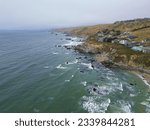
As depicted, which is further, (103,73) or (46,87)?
(103,73)

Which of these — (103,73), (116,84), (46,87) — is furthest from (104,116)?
(103,73)

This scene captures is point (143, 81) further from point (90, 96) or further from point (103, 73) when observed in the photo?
point (90, 96)

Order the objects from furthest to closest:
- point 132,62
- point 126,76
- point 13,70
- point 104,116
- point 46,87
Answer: point 132,62 → point 13,70 → point 126,76 → point 46,87 → point 104,116

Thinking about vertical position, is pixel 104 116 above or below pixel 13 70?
above

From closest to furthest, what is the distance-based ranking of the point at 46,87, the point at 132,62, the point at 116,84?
the point at 46,87 → the point at 116,84 → the point at 132,62

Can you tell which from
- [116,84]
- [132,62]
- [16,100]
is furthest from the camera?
[132,62]

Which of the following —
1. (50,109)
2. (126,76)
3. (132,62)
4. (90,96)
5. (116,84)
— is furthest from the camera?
(132,62)

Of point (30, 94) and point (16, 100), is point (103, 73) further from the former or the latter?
point (16, 100)

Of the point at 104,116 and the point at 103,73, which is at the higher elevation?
the point at 104,116

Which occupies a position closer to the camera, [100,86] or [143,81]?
[100,86]

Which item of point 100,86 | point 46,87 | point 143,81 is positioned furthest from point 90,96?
point 143,81
